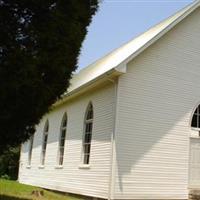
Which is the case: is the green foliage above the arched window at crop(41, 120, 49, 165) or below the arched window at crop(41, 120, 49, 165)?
below

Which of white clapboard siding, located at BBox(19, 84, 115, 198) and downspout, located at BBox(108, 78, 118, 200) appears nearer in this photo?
downspout, located at BBox(108, 78, 118, 200)

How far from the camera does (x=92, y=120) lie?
63.7 ft

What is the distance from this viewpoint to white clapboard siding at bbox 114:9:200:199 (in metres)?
16.9

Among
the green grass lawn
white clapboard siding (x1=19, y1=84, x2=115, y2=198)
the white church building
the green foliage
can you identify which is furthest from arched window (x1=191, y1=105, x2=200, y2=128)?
the green foliage

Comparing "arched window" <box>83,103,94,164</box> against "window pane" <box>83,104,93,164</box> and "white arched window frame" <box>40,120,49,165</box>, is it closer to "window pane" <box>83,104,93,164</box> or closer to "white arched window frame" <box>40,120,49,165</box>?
"window pane" <box>83,104,93,164</box>

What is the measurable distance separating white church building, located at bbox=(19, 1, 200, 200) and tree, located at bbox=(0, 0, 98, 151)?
165 inches

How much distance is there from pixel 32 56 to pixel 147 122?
23.3ft

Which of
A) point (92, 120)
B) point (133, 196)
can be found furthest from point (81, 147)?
point (133, 196)

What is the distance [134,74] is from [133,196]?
4758mm

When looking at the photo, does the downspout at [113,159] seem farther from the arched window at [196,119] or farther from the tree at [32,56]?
the tree at [32,56]

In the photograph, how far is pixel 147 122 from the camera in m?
17.5

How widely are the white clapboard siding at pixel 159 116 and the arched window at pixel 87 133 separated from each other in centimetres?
303

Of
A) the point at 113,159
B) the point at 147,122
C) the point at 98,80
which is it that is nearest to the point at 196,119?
the point at 147,122

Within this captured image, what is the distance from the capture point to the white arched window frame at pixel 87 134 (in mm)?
19672
